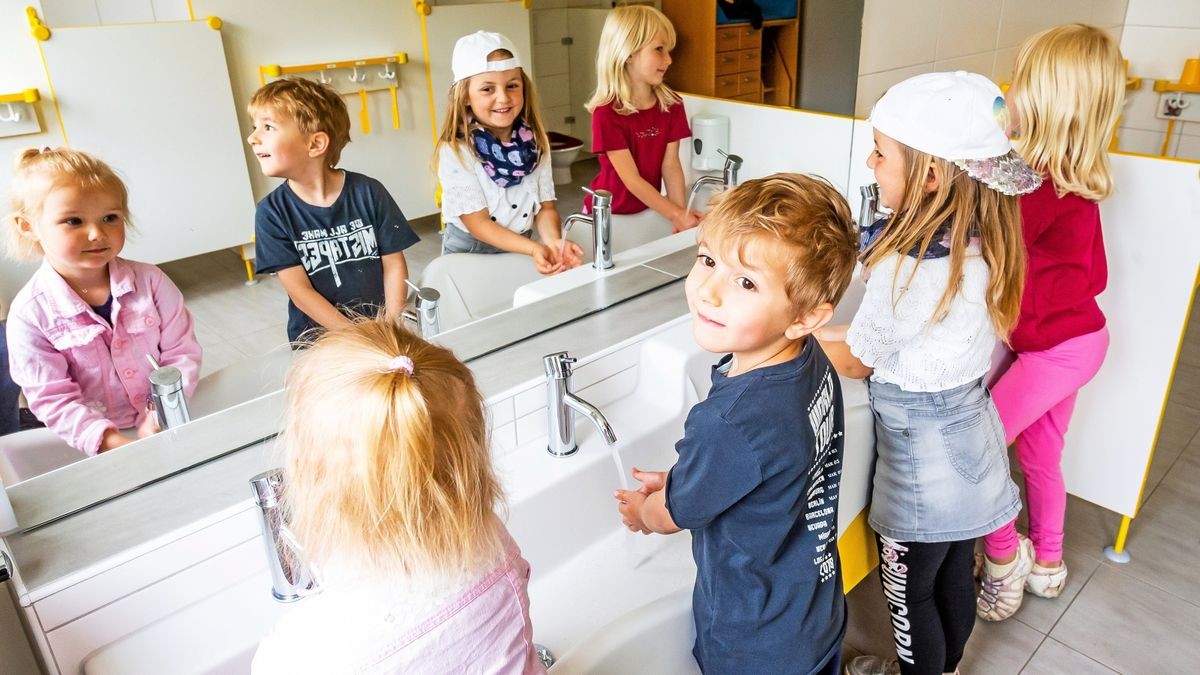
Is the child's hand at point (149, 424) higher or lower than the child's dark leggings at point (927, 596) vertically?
higher

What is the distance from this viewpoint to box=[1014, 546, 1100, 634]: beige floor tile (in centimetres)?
182

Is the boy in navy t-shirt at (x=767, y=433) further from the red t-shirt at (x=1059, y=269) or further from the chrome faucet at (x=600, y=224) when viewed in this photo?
the red t-shirt at (x=1059, y=269)

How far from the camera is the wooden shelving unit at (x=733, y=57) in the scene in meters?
1.70

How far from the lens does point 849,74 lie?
196 centimetres

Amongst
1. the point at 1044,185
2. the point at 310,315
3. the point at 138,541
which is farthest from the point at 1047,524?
the point at 138,541

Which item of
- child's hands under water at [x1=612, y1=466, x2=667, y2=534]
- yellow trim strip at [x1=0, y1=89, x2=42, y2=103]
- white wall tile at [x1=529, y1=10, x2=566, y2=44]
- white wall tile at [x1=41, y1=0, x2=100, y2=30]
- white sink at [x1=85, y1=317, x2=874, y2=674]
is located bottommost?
white sink at [x1=85, y1=317, x2=874, y2=674]

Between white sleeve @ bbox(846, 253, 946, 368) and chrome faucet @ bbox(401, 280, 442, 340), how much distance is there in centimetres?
67

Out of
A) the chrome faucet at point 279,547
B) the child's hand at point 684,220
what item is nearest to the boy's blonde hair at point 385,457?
the chrome faucet at point 279,547

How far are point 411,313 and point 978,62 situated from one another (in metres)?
1.68

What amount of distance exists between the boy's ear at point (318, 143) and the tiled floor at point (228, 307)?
18cm

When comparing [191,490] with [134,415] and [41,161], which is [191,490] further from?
[41,161]

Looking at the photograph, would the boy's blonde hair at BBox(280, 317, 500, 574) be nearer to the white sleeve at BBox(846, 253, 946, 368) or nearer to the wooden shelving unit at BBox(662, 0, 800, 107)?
the white sleeve at BBox(846, 253, 946, 368)

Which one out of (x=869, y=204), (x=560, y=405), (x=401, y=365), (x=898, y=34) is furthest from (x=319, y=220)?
(x=898, y=34)

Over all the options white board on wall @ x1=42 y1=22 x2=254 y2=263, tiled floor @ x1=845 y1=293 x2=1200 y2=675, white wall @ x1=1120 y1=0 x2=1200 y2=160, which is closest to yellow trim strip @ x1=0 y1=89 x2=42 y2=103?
A: white board on wall @ x1=42 y1=22 x2=254 y2=263
